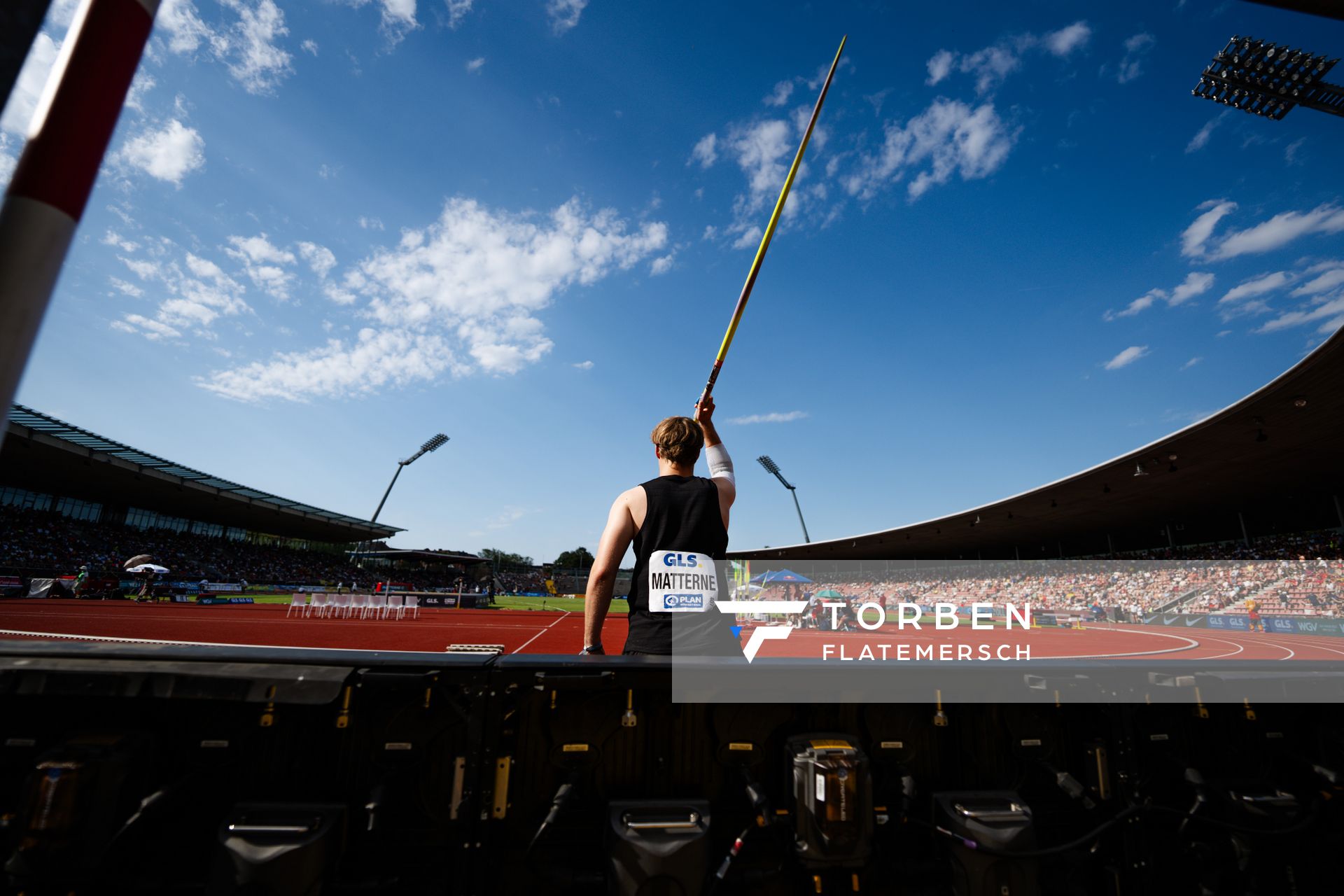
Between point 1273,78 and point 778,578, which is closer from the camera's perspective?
point 1273,78

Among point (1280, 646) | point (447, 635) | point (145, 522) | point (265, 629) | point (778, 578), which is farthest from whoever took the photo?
point (145, 522)

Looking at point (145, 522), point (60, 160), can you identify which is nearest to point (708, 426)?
point (60, 160)

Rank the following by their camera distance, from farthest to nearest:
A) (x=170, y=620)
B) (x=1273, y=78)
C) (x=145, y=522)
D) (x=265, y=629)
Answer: (x=145, y=522) → (x=1273, y=78) → (x=170, y=620) → (x=265, y=629)

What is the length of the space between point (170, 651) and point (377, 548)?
257 feet

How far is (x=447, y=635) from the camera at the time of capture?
16031mm

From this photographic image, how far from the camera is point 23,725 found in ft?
7.84

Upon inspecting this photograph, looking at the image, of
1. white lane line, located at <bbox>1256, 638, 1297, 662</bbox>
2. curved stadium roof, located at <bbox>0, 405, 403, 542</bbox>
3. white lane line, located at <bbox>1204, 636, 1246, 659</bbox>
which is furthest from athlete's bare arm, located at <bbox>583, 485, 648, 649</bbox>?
curved stadium roof, located at <bbox>0, 405, 403, 542</bbox>

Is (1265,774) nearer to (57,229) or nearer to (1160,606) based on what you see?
(57,229)

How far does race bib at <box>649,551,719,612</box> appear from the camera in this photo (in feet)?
8.50

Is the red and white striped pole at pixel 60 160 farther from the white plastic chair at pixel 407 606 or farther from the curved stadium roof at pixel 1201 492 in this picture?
the white plastic chair at pixel 407 606

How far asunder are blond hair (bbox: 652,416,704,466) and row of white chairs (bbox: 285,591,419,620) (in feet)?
76.7

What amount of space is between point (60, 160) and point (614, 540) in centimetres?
209

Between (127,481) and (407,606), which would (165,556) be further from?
(407,606)

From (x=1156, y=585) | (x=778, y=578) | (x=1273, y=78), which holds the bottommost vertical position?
(x=778, y=578)
